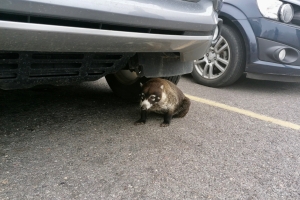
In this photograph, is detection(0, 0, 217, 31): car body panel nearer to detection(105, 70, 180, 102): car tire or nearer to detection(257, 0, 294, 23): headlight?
detection(105, 70, 180, 102): car tire

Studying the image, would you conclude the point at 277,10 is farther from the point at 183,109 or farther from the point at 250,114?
the point at 183,109

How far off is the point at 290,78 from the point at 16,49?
11.2ft

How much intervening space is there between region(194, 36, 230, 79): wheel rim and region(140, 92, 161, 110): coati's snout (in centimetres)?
168

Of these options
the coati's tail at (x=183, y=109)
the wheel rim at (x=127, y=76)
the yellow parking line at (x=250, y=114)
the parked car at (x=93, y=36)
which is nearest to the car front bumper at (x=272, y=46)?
the yellow parking line at (x=250, y=114)

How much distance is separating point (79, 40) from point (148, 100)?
99 centimetres

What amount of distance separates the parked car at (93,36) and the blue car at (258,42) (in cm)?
150

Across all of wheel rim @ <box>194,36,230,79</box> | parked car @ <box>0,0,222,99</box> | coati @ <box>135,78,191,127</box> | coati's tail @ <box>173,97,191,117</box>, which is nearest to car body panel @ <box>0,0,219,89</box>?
parked car @ <box>0,0,222,99</box>

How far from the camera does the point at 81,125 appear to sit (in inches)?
86.6

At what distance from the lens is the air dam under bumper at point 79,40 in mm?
1223

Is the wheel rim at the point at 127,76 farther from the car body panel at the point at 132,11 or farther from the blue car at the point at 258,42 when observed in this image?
the blue car at the point at 258,42

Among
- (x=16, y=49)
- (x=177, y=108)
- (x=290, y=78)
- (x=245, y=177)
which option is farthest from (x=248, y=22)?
(x=16, y=49)

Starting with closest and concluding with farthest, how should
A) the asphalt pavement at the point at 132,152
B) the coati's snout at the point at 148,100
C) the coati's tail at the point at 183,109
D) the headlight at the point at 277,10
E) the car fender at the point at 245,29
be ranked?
the asphalt pavement at the point at 132,152
the coati's snout at the point at 148,100
the coati's tail at the point at 183,109
the headlight at the point at 277,10
the car fender at the point at 245,29

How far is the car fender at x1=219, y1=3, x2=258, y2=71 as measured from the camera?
3430 millimetres

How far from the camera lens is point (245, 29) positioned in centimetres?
345
